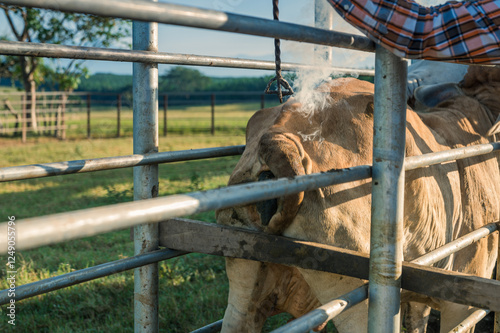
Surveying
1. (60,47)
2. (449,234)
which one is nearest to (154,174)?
(60,47)

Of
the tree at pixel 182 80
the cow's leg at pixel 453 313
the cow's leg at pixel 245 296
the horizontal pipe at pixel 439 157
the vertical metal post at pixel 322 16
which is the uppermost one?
the tree at pixel 182 80

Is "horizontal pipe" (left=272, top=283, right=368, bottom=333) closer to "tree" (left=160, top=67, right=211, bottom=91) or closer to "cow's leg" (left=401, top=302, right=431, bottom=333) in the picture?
"cow's leg" (left=401, top=302, right=431, bottom=333)

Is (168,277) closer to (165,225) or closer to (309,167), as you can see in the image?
(165,225)

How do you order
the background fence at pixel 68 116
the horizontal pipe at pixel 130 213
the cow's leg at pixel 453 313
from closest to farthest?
the horizontal pipe at pixel 130 213 < the cow's leg at pixel 453 313 < the background fence at pixel 68 116

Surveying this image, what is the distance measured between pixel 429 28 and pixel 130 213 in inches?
37.6

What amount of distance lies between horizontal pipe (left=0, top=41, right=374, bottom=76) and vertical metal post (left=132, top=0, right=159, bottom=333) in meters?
0.09

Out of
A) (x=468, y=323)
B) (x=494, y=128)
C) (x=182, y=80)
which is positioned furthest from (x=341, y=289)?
(x=182, y=80)

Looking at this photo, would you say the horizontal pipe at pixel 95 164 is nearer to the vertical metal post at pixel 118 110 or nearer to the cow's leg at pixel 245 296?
the cow's leg at pixel 245 296

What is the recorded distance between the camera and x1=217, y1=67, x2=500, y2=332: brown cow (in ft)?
5.27

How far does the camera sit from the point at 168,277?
3908mm

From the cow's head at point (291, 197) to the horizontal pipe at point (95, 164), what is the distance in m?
0.17

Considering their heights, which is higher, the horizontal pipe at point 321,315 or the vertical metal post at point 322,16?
the vertical metal post at point 322,16

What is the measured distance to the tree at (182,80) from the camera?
2997 cm

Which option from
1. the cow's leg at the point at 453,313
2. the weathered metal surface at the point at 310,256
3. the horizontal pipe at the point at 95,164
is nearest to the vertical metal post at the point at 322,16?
the horizontal pipe at the point at 95,164
